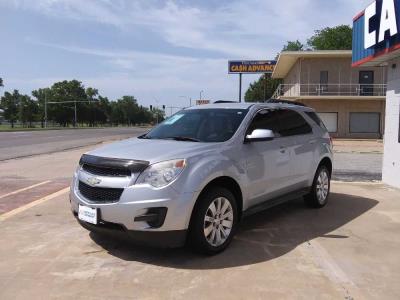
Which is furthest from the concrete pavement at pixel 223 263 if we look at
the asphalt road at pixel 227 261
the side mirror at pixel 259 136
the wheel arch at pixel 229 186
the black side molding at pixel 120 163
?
the side mirror at pixel 259 136

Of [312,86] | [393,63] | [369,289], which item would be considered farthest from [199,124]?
[312,86]

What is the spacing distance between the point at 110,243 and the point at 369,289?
9.76 ft

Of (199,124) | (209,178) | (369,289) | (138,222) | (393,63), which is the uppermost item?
(393,63)

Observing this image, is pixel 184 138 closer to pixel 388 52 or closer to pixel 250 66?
pixel 388 52

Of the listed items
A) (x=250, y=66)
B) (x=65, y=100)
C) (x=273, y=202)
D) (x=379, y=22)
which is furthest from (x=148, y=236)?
(x=65, y=100)

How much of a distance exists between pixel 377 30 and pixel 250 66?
5501cm

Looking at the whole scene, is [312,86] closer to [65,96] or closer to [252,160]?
[252,160]

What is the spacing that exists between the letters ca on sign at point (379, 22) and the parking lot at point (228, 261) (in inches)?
147

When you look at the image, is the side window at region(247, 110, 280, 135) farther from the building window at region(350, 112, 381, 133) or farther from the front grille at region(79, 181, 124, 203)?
the building window at region(350, 112, 381, 133)

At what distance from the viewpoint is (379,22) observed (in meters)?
9.50

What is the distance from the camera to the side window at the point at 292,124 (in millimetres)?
6879

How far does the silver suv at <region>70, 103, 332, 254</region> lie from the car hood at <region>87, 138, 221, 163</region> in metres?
0.01

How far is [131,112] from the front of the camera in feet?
555

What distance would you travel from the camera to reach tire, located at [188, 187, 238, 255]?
4.98m
